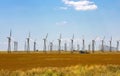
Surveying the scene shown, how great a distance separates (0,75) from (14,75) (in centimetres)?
132

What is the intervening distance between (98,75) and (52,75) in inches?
144

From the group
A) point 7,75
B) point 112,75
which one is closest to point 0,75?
point 7,75

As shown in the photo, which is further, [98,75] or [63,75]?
[63,75]

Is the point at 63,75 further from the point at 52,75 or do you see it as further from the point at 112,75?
the point at 112,75

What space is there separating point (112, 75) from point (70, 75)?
3.22 meters

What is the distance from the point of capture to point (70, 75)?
2942 cm

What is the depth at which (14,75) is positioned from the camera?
3011 centimetres

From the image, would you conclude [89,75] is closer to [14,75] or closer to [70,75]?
[70,75]

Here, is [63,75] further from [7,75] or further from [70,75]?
[7,75]

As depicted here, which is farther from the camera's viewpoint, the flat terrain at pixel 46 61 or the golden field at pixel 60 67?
the flat terrain at pixel 46 61

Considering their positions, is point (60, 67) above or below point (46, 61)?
below

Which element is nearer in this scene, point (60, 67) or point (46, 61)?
point (60, 67)

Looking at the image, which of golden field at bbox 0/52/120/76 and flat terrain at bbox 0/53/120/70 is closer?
golden field at bbox 0/52/120/76

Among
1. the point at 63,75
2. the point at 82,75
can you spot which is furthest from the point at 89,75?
the point at 63,75
